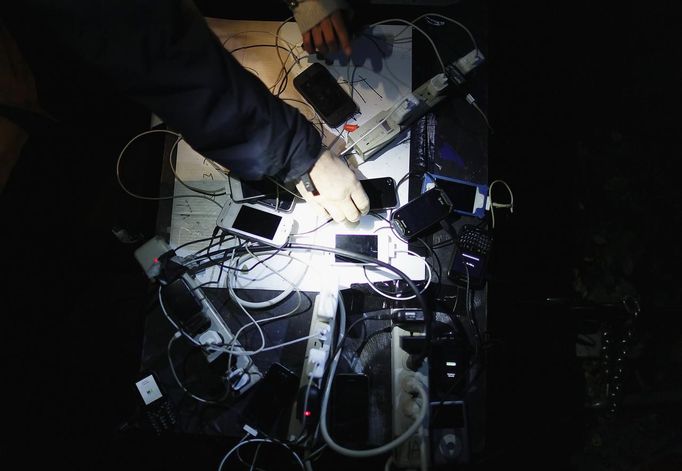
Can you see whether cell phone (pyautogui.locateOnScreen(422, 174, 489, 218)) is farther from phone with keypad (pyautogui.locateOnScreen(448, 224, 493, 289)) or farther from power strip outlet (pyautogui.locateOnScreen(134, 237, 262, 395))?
power strip outlet (pyautogui.locateOnScreen(134, 237, 262, 395))

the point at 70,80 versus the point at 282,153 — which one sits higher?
the point at 70,80

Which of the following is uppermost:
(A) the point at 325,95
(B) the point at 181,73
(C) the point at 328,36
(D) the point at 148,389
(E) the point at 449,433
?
(C) the point at 328,36

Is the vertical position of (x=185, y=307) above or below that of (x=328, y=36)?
below

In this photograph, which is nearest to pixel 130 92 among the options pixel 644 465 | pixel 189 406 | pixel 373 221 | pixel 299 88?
pixel 299 88

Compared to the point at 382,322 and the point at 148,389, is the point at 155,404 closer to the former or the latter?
the point at 148,389

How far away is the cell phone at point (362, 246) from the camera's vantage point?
1.33 m

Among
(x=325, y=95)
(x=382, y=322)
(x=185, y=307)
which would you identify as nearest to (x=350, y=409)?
(x=382, y=322)

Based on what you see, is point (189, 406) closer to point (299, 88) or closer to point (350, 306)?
point (350, 306)

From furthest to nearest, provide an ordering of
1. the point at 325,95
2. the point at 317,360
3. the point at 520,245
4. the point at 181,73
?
the point at 520,245 → the point at 325,95 → the point at 317,360 → the point at 181,73

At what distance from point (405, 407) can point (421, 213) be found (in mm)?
580

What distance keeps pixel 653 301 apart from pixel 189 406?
2083mm

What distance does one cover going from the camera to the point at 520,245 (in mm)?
2037

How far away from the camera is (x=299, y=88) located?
144 centimetres

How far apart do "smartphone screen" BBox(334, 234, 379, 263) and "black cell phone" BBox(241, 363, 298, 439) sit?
1.26 feet
